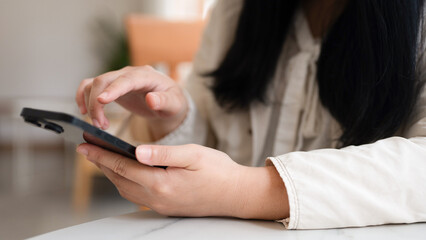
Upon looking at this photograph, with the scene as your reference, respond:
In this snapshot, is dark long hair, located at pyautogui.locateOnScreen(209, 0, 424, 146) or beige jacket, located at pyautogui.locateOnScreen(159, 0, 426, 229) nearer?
beige jacket, located at pyautogui.locateOnScreen(159, 0, 426, 229)

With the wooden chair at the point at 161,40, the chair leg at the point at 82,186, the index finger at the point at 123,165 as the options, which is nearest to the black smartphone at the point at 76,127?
the index finger at the point at 123,165

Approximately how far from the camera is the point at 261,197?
17.2 inches

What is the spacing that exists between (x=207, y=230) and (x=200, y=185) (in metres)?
0.05

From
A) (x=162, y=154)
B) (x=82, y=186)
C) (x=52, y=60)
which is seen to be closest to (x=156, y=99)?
(x=162, y=154)

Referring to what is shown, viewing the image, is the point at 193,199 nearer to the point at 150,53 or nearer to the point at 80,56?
the point at 150,53

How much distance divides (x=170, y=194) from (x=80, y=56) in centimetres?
383

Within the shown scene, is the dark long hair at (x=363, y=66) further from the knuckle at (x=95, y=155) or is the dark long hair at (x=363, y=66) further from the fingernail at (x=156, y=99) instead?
the knuckle at (x=95, y=155)

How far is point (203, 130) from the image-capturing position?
0.84 metres

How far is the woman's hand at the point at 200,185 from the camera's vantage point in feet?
→ 1.39

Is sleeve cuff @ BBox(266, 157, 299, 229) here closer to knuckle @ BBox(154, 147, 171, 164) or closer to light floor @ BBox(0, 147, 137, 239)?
knuckle @ BBox(154, 147, 171, 164)

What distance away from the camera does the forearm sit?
0.43m

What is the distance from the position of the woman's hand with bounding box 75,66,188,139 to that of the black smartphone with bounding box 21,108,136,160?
0.09 m

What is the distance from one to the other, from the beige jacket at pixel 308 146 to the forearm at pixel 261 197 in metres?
0.02

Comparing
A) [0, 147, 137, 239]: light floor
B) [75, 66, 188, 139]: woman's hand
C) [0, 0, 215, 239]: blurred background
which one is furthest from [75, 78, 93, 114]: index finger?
[0, 0, 215, 239]: blurred background
